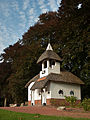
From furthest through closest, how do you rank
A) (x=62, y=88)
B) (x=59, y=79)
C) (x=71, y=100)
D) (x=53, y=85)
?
1. (x=62, y=88)
2. (x=59, y=79)
3. (x=53, y=85)
4. (x=71, y=100)

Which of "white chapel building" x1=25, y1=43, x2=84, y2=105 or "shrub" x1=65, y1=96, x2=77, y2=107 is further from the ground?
"white chapel building" x1=25, y1=43, x2=84, y2=105

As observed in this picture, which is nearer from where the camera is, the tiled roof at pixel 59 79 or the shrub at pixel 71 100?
the shrub at pixel 71 100

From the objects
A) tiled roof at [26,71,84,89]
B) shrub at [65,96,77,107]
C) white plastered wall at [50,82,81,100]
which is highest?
tiled roof at [26,71,84,89]

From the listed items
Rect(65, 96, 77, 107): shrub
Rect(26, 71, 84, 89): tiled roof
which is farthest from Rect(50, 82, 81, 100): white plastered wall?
Rect(65, 96, 77, 107): shrub

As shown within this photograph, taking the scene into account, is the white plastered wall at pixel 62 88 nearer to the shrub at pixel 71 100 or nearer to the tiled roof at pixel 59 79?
the tiled roof at pixel 59 79

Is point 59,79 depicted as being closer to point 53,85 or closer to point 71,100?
point 53,85

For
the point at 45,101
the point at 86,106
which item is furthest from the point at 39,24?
the point at 86,106

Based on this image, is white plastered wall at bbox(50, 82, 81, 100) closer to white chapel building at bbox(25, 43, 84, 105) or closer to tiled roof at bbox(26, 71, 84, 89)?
white chapel building at bbox(25, 43, 84, 105)

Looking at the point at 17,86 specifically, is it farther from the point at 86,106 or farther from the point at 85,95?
the point at 86,106

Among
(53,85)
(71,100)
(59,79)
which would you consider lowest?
(71,100)

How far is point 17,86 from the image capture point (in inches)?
1447

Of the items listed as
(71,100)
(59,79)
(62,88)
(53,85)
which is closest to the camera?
(71,100)

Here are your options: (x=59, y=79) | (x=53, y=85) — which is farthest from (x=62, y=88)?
(x=53, y=85)

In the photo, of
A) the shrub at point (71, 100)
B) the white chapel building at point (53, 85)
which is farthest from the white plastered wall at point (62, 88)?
the shrub at point (71, 100)
